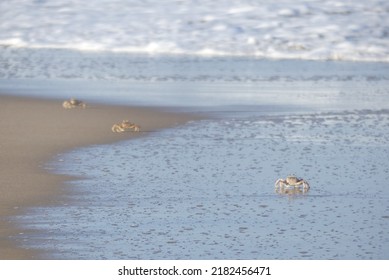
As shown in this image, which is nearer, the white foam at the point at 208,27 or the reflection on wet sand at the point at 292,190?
the reflection on wet sand at the point at 292,190

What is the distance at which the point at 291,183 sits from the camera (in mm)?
6645

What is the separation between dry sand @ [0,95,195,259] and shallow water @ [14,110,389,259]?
5.9 inches

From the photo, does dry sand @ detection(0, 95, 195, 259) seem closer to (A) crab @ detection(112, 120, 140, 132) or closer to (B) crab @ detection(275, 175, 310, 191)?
(A) crab @ detection(112, 120, 140, 132)

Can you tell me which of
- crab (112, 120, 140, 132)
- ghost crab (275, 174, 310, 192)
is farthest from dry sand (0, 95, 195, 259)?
ghost crab (275, 174, 310, 192)

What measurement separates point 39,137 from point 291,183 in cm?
275

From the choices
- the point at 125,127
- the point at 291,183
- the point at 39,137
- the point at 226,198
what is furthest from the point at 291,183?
the point at 39,137

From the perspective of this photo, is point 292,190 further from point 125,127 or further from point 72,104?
point 72,104

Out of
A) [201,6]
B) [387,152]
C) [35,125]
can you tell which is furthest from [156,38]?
[387,152]

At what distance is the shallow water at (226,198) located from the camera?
5406mm

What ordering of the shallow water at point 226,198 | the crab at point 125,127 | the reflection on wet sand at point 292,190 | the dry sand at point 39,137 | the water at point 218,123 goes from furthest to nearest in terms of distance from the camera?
1. the crab at point 125,127
2. the reflection on wet sand at point 292,190
3. the dry sand at point 39,137
4. the water at point 218,123
5. the shallow water at point 226,198

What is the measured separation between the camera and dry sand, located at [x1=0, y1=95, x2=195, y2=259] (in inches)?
248

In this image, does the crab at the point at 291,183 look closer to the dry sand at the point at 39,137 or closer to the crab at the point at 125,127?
the dry sand at the point at 39,137

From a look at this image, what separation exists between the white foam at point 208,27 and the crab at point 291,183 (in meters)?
8.23

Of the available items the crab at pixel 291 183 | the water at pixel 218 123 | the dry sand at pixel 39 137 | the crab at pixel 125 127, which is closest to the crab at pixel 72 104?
the dry sand at pixel 39 137
